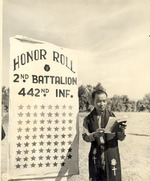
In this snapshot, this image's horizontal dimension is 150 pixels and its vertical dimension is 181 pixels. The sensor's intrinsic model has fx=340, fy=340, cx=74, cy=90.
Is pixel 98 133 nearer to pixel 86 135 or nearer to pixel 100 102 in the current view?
pixel 86 135

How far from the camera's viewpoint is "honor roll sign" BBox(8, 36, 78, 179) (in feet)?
7.70

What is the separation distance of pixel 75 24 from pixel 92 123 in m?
0.76

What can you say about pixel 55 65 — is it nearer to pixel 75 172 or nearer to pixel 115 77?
pixel 115 77

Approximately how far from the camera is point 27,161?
235 centimetres

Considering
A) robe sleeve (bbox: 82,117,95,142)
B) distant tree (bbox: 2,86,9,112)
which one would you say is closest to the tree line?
robe sleeve (bbox: 82,117,95,142)

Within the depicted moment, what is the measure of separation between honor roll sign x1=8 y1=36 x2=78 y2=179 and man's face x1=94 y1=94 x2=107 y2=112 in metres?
0.17

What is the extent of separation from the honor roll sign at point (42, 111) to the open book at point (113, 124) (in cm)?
24

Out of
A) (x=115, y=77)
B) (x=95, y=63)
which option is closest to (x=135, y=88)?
(x=115, y=77)

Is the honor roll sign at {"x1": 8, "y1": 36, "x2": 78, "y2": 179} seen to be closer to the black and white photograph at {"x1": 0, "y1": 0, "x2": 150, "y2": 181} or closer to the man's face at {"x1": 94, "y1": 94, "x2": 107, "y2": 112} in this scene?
the black and white photograph at {"x1": 0, "y1": 0, "x2": 150, "y2": 181}

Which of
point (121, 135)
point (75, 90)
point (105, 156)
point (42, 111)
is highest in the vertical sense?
point (75, 90)

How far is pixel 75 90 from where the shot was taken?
8.34 ft

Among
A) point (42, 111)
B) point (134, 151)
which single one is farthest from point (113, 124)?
point (42, 111)

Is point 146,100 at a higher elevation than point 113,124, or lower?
higher

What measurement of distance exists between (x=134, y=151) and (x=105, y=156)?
10.8 inches
